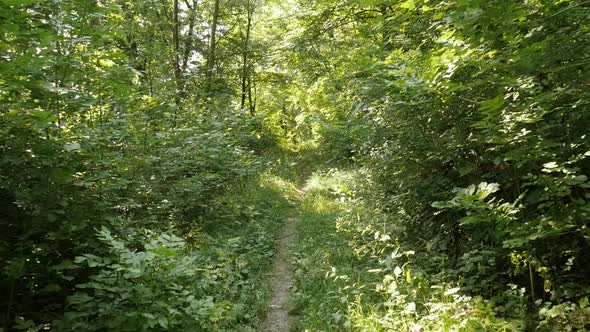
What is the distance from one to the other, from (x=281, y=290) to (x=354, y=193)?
10.5 ft

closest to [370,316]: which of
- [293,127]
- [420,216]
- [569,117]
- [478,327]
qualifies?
[478,327]

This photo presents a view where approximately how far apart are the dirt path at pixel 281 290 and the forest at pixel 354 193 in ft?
0.12

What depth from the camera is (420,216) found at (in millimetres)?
6824

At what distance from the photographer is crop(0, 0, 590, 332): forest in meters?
3.76

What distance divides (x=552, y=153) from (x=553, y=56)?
99cm

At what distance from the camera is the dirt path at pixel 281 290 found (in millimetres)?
5993

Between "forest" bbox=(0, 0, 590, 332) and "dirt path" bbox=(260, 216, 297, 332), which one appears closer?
"forest" bbox=(0, 0, 590, 332)

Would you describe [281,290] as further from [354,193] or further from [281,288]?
[354,193]

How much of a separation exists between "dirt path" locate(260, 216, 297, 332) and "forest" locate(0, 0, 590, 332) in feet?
0.12

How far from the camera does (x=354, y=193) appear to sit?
9383 millimetres

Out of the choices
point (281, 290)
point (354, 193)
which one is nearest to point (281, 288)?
point (281, 290)

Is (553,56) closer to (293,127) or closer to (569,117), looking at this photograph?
(569,117)

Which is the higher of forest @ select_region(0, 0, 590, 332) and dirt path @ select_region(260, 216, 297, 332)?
forest @ select_region(0, 0, 590, 332)

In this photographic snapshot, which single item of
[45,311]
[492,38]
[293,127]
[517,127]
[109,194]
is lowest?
[45,311]
